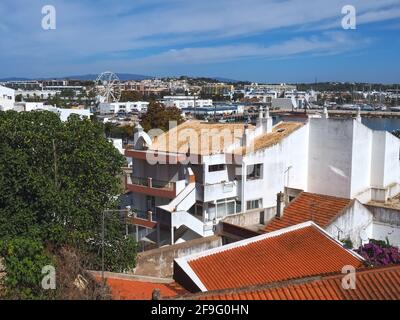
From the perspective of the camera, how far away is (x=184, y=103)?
134 meters

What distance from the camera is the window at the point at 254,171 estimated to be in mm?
21984

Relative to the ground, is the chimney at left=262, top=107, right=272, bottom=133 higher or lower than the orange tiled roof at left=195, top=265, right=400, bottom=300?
higher

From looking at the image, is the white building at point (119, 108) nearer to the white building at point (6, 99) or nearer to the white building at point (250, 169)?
the white building at point (6, 99)

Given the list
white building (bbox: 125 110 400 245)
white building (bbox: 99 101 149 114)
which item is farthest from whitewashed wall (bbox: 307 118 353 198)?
white building (bbox: 99 101 149 114)

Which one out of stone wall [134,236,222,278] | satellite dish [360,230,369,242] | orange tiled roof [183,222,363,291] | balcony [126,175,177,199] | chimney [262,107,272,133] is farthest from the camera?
chimney [262,107,272,133]

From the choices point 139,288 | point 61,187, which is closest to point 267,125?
point 61,187

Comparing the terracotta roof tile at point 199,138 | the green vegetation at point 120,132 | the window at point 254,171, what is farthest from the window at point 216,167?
the green vegetation at point 120,132

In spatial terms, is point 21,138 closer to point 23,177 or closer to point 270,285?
point 23,177

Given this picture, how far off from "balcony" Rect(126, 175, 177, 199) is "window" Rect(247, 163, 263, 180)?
346cm

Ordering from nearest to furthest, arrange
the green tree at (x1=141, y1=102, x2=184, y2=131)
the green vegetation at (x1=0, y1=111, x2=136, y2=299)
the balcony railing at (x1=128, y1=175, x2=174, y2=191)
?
the green vegetation at (x1=0, y1=111, x2=136, y2=299)
the balcony railing at (x1=128, y1=175, x2=174, y2=191)
the green tree at (x1=141, y1=102, x2=184, y2=131)

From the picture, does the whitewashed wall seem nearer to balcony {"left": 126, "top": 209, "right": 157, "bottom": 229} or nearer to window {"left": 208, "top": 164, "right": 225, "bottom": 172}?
window {"left": 208, "top": 164, "right": 225, "bottom": 172}

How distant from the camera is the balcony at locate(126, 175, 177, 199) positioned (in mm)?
21573
